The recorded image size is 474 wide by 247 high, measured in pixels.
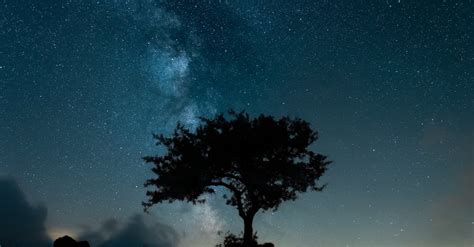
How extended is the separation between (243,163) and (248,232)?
524 centimetres

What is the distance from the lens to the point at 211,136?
40.0 m

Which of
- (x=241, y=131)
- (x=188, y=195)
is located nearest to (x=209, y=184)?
(x=188, y=195)

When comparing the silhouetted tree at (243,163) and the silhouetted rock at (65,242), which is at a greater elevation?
the silhouetted tree at (243,163)

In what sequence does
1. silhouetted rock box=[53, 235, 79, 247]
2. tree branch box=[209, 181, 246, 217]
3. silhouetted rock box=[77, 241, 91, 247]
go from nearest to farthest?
silhouetted rock box=[53, 235, 79, 247], silhouetted rock box=[77, 241, 91, 247], tree branch box=[209, 181, 246, 217]

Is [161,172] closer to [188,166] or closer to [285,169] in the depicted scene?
[188,166]

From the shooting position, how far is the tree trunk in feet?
126

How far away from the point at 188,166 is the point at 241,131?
486 centimetres

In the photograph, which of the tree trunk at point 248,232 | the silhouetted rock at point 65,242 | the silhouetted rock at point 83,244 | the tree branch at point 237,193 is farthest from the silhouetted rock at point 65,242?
the tree trunk at point 248,232

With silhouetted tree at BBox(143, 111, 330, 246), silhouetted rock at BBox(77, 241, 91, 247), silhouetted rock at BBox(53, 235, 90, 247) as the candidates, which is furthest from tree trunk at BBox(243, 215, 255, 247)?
silhouetted rock at BBox(53, 235, 90, 247)

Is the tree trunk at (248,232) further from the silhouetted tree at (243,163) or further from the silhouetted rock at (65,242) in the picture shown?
the silhouetted rock at (65,242)

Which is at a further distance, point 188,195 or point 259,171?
point 188,195

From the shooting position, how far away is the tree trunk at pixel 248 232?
3850 cm

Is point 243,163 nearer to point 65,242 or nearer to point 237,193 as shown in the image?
point 237,193

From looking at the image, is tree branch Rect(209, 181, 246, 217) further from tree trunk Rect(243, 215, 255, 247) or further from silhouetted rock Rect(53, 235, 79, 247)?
silhouetted rock Rect(53, 235, 79, 247)
